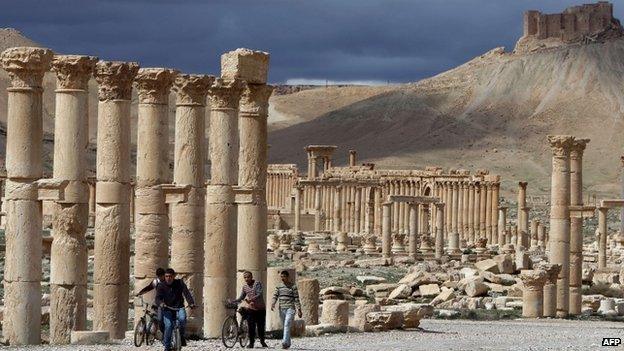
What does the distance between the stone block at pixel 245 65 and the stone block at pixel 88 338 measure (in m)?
6.40

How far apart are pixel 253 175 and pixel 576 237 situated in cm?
1418

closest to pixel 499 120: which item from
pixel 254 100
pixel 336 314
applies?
pixel 336 314

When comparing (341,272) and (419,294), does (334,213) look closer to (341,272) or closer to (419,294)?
(341,272)

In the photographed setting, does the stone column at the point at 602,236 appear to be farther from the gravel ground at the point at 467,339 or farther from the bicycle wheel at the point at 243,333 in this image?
the bicycle wheel at the point at 243,333

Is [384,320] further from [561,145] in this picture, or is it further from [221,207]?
[561,145]

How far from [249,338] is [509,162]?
427ft

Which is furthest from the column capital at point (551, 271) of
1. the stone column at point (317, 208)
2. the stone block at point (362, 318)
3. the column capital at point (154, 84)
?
the stone column at point (317, 208)

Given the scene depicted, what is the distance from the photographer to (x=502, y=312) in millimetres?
41281

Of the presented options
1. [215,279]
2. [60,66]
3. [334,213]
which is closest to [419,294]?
[215,279]

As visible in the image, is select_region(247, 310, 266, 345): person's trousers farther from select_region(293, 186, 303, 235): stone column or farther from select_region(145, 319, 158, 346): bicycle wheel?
select_region(293, 186, 303, 235): stone column

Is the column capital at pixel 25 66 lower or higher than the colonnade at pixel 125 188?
higher

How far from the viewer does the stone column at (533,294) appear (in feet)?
132

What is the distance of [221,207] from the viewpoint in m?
30.9

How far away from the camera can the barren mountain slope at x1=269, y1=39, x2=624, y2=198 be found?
15538 centimetres
